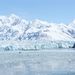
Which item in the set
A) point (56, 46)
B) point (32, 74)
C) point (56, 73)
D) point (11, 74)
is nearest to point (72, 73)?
point (56, 73)

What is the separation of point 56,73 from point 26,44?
6640 centimetres

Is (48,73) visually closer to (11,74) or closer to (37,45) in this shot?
(11,74)

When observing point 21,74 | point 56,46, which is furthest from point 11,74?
point 56,46

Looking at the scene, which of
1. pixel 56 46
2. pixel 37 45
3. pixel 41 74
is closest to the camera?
pixel 41 74

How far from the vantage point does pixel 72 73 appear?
25.2 m

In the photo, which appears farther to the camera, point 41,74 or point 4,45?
point 4,45

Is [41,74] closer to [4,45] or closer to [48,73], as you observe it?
[48,73]

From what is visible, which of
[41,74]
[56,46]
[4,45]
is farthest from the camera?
[56,46]

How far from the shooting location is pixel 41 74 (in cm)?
2514

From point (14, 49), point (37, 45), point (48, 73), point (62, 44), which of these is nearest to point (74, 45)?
point (62, 44)

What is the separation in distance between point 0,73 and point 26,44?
65212 millimetres

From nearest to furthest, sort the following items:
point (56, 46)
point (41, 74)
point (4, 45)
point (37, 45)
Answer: point (41, 74) → point (4, 45) → point (37, 45) → point (56, 46)

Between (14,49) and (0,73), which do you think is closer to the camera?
(0,73)

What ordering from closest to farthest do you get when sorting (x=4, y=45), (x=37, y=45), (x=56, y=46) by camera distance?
(x=4, y=45) → (x=37, y=45) → (x=56, y=46)
